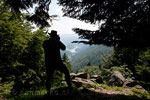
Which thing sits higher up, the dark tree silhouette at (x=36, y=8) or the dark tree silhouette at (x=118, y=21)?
the dark tree silhouette at (x=36, y=8)

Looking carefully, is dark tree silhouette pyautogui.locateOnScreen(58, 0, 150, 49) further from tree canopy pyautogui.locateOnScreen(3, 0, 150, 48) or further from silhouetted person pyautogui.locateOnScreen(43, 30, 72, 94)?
silhouetted person pyautogui.locateOnScreen(43, 30, 72, 94)

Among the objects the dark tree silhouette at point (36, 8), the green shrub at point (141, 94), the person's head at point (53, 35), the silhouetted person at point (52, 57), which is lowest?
the green shrub at point (141, 94)

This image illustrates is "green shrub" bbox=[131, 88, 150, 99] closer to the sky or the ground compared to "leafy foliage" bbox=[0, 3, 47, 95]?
closer to the ground

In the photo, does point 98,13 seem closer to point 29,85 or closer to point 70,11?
point 70,11

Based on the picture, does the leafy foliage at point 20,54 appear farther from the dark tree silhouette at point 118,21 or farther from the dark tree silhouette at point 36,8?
the dark tree silhouette at point 118,21

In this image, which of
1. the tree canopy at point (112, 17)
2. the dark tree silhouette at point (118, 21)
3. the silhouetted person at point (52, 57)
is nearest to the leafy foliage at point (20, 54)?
the silhouetted person at point (52, 57)

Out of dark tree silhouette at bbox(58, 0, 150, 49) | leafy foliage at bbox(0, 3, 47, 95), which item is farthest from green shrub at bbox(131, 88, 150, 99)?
leafy foliage at bbox(0, 3, 47, 95)

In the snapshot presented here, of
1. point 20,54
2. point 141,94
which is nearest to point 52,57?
point 141,94

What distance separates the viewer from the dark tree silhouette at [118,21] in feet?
7.33

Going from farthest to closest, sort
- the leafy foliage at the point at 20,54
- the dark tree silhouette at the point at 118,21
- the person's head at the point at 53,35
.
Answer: the leafy foliage at the point at 20,54, the person's head at the point at 53,35, the dark tree silhouette at the point at 118,21

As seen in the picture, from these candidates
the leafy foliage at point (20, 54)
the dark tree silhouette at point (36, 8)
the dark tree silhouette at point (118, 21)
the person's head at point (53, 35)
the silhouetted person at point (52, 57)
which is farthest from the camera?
the leafy foliage at point (20, 54)

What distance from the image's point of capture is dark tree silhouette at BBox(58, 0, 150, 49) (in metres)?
2.23

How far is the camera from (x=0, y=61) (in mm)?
9562

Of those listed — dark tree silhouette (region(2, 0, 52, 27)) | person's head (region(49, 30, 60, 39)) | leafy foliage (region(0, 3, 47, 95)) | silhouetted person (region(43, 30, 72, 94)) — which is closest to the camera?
dark tree silhouette (region(2, 0, 52, 27))
